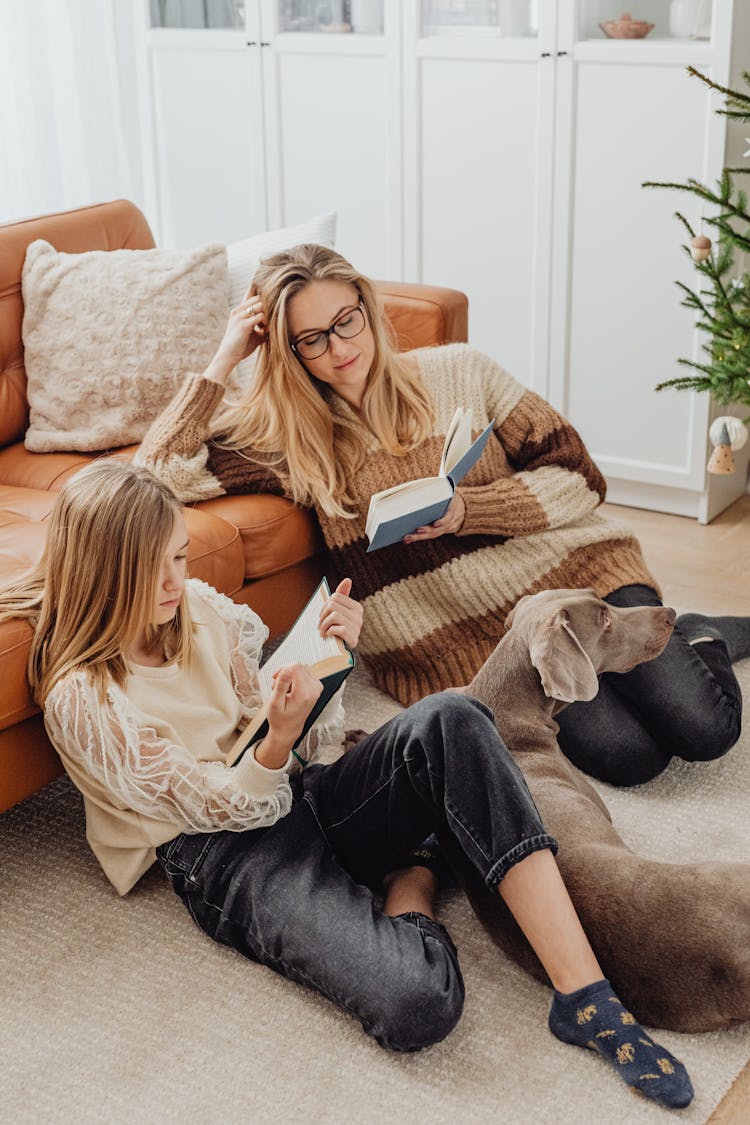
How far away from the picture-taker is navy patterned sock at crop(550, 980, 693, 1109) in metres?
1.53

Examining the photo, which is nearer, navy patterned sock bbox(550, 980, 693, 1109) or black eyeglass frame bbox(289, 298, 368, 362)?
navy patterned sock bbox(550, 980, 693, 1109)

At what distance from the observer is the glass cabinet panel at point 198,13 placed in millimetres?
3760

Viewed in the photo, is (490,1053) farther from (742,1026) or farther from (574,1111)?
(742,1026)

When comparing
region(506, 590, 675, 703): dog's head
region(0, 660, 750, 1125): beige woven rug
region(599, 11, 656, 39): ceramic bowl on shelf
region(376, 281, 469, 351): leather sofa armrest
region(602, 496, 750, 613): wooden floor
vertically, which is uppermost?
region(599, 11, 656, 39): ceramic bowl on shelf

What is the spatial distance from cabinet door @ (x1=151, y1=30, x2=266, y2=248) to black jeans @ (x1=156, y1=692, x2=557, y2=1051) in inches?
96.5

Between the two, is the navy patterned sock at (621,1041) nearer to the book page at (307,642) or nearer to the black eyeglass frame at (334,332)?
the book page at (307,642)

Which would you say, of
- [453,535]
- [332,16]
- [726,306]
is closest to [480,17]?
[332,16]

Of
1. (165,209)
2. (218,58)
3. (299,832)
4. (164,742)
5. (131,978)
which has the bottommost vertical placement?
(131,978)

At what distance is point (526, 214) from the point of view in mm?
3371

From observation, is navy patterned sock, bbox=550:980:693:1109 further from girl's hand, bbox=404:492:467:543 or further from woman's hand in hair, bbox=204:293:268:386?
woman's hand in hair, bbox=204:293:268:386

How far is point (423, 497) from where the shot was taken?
80.9 inches

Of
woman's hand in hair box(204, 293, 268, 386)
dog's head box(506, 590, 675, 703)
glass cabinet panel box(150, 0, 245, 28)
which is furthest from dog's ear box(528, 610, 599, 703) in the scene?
glass cabinet panel box(150, 0, 245, 28)

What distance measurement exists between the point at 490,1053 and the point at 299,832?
385mm

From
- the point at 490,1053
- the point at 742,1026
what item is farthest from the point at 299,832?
the point at 742,1026
